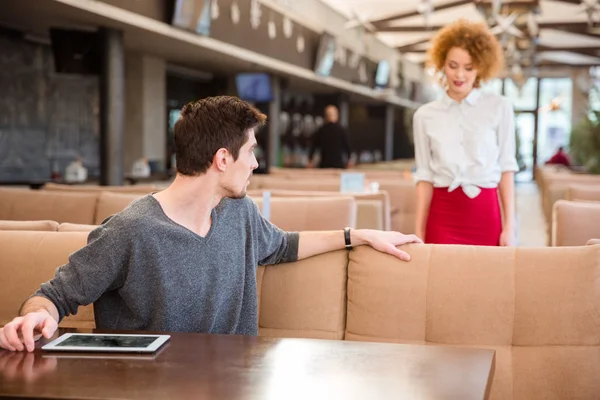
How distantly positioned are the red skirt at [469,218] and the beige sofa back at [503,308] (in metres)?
1.07

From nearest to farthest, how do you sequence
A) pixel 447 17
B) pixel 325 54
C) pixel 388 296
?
pixel 388 296 → pixel 325 54 → pixel 447 17

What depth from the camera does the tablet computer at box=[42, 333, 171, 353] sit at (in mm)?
1609

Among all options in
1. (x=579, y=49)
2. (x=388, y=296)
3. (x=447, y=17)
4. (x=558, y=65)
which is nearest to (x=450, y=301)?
(x=388, y=296)

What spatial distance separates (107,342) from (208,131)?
61 cm

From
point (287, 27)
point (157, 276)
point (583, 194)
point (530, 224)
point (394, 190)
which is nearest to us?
point (157, 276)

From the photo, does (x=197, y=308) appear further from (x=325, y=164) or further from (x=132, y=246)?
(x=325, y=164)

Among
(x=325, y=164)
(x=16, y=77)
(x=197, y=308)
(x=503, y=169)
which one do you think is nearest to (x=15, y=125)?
(x=16, y=77)

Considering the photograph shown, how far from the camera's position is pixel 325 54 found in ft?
52.1

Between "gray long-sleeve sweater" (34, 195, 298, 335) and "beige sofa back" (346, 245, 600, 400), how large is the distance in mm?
361

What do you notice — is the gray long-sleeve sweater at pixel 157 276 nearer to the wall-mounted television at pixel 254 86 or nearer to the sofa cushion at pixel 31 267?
the sofa cushion at pixel 31 267

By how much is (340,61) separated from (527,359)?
1627 cm

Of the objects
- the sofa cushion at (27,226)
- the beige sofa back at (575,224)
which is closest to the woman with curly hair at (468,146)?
the beige sofa back at (575,224)

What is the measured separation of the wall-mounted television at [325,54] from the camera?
15.7 m

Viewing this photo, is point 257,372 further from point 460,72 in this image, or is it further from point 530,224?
point 530,224
